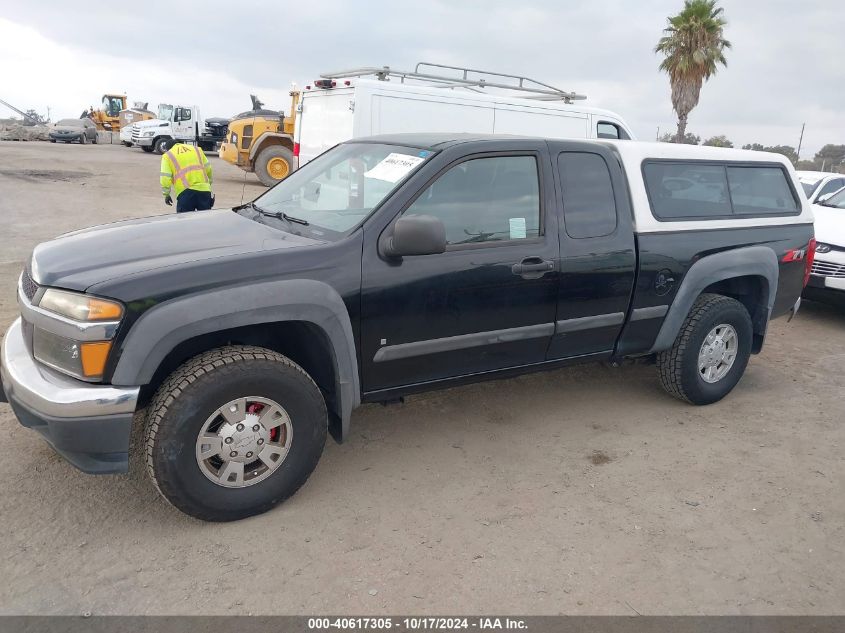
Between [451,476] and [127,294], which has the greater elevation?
[127,294]

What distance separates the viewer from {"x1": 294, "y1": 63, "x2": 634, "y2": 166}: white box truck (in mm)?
8562

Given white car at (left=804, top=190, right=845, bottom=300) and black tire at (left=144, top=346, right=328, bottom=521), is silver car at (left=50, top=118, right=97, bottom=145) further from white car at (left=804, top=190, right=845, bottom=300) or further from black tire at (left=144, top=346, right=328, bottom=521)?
black tire at (left=144, top=346, right=328, bottom=521)

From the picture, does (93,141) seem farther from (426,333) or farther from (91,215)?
(426,333)

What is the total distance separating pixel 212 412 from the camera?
2.96m

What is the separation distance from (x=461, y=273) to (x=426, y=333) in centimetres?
36

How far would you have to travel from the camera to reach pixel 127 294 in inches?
109

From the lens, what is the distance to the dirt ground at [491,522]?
2.72 meters

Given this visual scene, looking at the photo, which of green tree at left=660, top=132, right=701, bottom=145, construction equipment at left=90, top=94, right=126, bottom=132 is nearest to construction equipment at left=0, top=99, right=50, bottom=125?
construction equipment at left=90, top=94, right=126, bottom=132

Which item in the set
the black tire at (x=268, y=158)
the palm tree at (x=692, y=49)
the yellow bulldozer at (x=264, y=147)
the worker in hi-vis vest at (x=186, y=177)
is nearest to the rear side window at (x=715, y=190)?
the worker in hi-vis vest at (x=186, y=177)

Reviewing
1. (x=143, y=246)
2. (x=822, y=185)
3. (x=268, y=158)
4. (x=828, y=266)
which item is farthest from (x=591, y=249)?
(x=268, y=158)

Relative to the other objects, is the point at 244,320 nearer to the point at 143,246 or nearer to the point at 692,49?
the point at 143,246

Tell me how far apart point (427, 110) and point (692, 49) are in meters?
22.0

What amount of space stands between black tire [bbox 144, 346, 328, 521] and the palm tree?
27576mm
